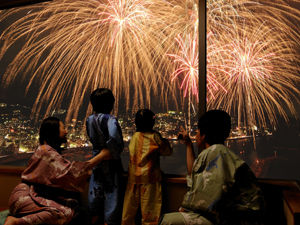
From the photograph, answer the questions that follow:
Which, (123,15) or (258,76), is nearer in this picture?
(258,76)

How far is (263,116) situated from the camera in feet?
8.25

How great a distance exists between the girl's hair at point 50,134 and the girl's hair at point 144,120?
61 centimetres

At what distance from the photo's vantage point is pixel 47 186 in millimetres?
1495

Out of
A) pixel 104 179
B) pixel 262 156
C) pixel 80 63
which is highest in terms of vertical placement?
pixel 80 63

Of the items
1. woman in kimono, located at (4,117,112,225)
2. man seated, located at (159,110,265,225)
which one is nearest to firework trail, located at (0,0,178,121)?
woman in kimono, located at (4,117,112,225)

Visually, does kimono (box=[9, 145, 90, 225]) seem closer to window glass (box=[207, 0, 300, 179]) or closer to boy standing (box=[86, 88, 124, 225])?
boy standing (box=[86, 88, 124, 225])

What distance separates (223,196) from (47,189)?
1092 mm

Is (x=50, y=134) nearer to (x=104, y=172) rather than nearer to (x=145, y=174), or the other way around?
(x=104, y=172)

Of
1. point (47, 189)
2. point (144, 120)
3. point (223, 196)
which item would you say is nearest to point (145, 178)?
point (144, 120)

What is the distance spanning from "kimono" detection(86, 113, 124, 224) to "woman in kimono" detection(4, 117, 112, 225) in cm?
19

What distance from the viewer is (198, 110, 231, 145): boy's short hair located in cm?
131

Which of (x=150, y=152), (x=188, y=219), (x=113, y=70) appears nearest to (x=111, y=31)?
(x=113, y=70)

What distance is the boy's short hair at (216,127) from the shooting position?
1308mm

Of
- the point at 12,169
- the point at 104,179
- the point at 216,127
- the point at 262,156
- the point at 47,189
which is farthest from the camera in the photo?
the point at 262,156
